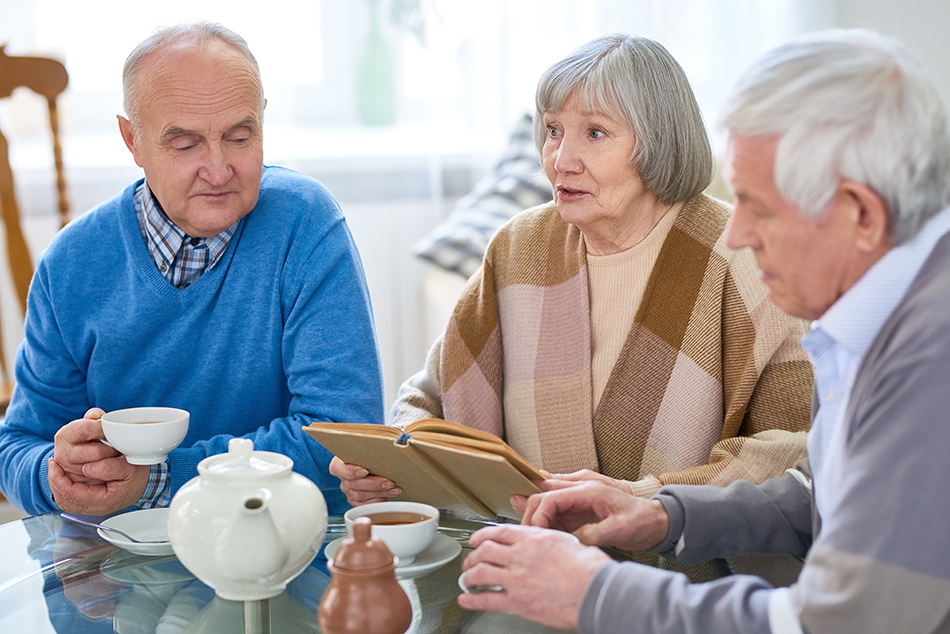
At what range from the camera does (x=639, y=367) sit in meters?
1.54

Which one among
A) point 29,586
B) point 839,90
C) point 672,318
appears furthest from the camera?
point 672,318

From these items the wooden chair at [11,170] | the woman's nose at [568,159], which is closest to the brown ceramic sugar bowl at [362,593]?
the woman's nose at [568,159]

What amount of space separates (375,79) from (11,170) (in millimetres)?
1259

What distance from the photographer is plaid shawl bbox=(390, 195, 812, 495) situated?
141cm

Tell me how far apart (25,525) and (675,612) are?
41.3 inches

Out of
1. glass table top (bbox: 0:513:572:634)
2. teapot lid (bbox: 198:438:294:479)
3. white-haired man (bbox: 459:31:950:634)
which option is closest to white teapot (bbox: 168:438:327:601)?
teapot lid (bbox: 198:438:294:479)

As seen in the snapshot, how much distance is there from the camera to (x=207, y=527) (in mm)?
905

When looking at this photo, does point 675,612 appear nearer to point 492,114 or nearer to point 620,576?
point 620,576

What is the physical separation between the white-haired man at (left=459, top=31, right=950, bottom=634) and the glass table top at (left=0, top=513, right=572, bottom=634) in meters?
A: 0.15

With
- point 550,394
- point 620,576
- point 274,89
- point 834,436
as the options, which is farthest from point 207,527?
point 274,89

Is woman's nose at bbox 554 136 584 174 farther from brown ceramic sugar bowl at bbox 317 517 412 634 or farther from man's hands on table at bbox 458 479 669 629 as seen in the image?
brown ceramic sugar bowl at bbox 317 517 412 634

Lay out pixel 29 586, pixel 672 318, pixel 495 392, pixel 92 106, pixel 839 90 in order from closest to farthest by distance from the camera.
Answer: pixel 839 90, pixel 29 586, pixel 672 318, pixel 495 392, pixel 92 106

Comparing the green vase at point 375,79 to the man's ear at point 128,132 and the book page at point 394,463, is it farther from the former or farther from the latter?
the book page at point 394,463

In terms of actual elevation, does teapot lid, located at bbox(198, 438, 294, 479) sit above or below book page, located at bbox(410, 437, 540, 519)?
above
